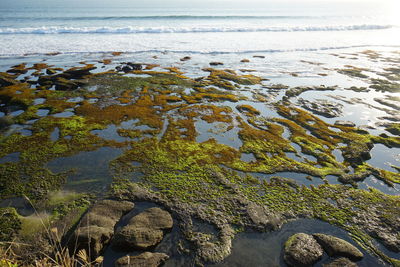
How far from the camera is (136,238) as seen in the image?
244 inches

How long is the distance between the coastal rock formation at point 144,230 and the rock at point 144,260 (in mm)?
314

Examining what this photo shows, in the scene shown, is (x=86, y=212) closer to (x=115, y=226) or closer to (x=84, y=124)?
(x=115, y=226)

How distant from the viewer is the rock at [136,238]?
6109mm

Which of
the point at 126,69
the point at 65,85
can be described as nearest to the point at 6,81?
the point at 65,85

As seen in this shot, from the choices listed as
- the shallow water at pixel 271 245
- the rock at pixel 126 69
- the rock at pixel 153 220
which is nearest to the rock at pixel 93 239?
the rock at pixel 153 220

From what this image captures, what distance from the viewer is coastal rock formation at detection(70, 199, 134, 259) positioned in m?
5.81

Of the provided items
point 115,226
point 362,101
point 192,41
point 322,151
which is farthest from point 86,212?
point 192,41

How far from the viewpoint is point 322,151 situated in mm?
11047

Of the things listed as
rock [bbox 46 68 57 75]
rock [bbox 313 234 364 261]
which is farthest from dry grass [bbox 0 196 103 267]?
rock [bbox 46 68 57 75]

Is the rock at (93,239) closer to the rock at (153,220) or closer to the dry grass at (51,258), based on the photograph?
the dry grass at (51,258)

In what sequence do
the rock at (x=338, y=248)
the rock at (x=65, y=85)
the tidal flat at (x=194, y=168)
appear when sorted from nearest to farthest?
the rock at (x=338, y=248) < the tidal flat at (x=194, y=168) < the rock at (x=65, y=85)

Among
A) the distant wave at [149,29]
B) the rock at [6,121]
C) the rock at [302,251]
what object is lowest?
the rock at [6,121]

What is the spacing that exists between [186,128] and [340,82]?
52.5 feet

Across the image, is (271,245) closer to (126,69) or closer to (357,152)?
(357,152)
